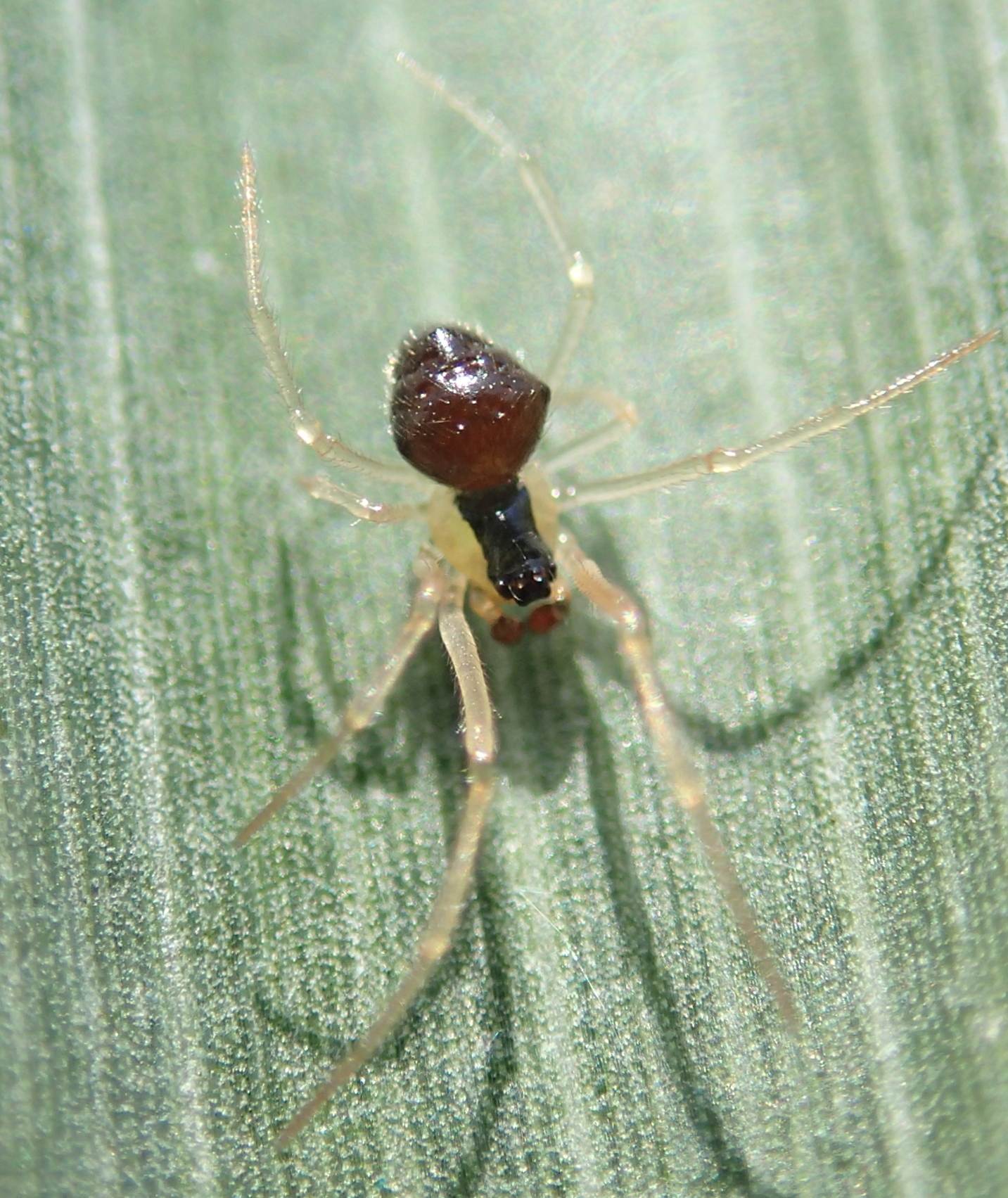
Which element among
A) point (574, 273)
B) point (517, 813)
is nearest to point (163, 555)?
point (517, 813)

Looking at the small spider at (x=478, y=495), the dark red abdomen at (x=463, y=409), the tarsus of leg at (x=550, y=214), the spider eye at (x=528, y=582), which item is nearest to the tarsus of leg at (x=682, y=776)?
the small spider at (x=478, y=495)

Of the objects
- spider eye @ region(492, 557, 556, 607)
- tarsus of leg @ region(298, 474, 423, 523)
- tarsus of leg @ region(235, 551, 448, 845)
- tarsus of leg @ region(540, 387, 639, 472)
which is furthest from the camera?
tarsus of leg @ region(540, 387, 639, 472)

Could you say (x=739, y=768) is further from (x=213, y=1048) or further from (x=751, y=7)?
(x=751, y=7)

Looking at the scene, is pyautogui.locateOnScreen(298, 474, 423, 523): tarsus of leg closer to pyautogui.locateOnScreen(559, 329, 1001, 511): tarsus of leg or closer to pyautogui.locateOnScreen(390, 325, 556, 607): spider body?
pyautogui.locateOnScreen(390, 325, 556, 607): spider body

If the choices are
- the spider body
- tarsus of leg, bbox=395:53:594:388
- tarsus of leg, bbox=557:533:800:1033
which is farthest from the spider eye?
tarsus of leg, bbox=395:53:594:388

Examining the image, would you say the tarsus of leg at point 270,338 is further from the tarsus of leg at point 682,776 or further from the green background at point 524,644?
the tarsus of leg at point 682,776
